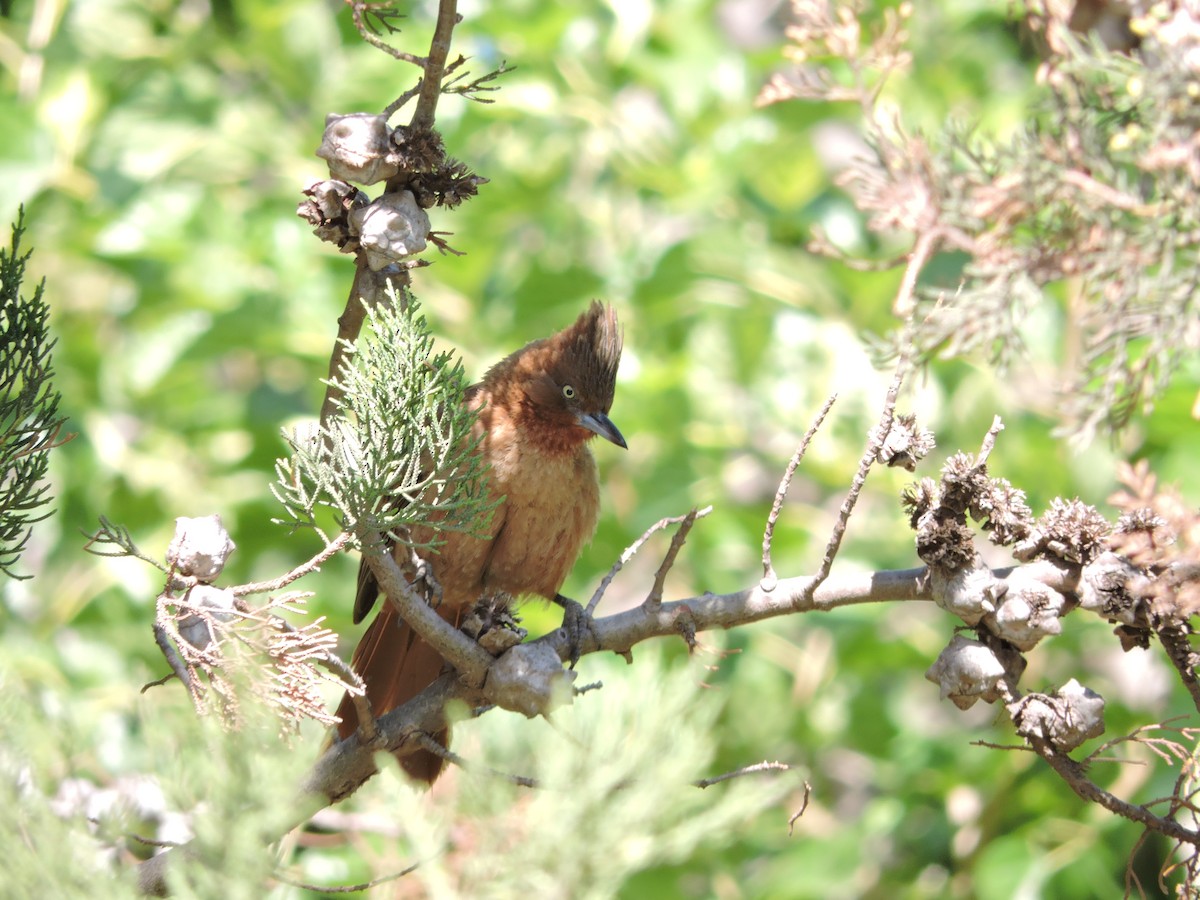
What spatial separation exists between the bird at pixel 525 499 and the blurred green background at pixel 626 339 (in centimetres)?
102

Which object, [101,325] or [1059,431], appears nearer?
[1059,431]

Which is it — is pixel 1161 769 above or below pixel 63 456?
below

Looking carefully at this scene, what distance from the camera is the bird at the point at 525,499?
3383 millimetres

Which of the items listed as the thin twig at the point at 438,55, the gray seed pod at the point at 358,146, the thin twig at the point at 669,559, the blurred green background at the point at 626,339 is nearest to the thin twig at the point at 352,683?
the thin twig at the point at 669,559

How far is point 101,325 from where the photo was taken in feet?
20.4

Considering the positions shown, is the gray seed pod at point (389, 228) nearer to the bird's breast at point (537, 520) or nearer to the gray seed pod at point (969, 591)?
the gray seed pod at point (969, 591)

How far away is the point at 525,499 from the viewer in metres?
3.40

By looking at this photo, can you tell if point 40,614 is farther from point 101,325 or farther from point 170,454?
point 101,325

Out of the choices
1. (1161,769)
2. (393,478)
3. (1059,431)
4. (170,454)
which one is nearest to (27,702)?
(393,478)

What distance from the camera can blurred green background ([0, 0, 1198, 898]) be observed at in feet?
15.2

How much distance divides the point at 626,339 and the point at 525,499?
6.83ft

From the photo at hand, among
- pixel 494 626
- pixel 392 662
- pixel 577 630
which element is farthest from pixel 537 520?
pixel 494 626

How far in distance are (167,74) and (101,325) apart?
1342 mm

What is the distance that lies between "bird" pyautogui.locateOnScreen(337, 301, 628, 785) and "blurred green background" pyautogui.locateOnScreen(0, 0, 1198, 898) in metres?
1.02
